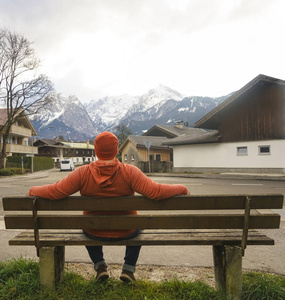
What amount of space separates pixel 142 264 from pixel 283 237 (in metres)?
2.66

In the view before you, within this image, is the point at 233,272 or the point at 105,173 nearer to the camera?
the point at 233,272

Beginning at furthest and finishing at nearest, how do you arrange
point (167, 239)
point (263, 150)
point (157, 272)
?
point (263, 150)
point (157, 272)
point (167, 239)

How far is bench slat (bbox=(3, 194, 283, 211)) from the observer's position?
248cm

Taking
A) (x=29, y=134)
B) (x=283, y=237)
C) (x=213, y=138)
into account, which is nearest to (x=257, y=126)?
(x=213, y=138)

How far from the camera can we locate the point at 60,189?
256cm

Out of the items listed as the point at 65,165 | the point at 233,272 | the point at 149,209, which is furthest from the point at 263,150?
the point at 65,165

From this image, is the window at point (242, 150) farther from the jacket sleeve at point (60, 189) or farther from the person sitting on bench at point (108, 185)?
the jacket sleeve at point (60, 189)

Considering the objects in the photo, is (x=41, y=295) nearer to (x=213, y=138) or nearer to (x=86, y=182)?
(x=86, y=182)

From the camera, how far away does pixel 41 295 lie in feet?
8.45

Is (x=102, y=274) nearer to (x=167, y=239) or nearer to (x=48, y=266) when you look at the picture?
(x=48, y=266)

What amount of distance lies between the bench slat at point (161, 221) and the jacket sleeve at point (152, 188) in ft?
0.68

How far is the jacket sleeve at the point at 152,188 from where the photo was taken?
2498mm

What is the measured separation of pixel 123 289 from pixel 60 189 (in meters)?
1.13

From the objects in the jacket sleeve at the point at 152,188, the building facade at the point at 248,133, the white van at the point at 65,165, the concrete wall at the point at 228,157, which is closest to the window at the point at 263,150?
the building facade at the point at 248,133
